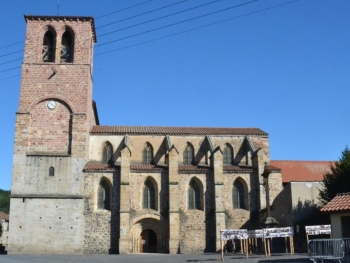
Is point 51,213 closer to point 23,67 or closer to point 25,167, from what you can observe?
point 25,167

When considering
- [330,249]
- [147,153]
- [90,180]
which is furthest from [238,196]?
[330,249]

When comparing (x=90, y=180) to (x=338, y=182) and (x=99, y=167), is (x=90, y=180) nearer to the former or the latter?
(x=99, y=167)

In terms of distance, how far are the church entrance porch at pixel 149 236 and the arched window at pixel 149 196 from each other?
115 centimetres

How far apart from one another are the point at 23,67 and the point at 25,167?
8.39m

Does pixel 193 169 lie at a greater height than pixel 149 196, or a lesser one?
greater

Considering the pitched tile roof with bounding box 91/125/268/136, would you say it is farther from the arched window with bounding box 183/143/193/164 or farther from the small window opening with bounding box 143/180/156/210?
the small window opening with bounding box 143/180/156/210

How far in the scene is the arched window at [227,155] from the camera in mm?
40469

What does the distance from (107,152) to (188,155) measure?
7206 millimetres

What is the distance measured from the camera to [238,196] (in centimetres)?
3766

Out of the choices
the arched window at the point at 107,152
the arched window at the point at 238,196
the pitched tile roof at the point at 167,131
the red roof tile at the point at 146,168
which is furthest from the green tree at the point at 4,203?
the arched window at the point at 238,196

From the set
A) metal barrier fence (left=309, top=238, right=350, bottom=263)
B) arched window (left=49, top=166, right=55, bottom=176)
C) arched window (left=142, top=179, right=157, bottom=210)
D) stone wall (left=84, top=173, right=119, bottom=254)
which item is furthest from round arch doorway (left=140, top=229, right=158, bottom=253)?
metal barrier fence (left=309, top=238, right=350, bottom=263)

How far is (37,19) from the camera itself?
124 ft

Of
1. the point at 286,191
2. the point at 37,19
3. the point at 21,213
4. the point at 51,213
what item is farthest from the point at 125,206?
the point at 37,19

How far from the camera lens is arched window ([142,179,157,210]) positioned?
3647 centimetres
